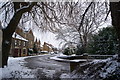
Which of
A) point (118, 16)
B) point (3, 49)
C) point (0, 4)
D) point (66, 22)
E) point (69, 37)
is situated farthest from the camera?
point (69, 37)

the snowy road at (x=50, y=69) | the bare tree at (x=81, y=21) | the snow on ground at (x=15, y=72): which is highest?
the bare tree at (x=81, y=21)

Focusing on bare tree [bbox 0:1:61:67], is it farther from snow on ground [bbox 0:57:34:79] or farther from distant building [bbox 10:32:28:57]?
distant building [bbox 10:32:28:57]

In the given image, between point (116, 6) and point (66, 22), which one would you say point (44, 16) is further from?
point (116, 6)

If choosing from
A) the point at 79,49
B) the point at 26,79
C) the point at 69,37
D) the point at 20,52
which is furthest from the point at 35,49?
the point at 26,79

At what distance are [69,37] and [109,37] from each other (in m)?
18.1

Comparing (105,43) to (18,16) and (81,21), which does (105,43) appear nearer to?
(81,21)

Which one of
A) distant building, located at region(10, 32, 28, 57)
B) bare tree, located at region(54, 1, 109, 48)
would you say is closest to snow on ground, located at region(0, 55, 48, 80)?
bare tree, located at region(54, 1, 109, 48)

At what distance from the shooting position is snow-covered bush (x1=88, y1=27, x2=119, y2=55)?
44.0 feet

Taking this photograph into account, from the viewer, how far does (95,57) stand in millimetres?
12742

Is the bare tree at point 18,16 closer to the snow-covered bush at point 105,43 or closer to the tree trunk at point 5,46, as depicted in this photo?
the tree trunk at point 5,46

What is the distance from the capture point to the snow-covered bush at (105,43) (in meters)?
13.4

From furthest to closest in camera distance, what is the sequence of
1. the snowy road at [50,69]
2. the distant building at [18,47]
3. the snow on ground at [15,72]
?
1. the distant building at [18,47]
2. the snowy road at [50,69]
3. the snow on ground at [15,72]

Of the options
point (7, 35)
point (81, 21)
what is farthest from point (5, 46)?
point (81, 21)

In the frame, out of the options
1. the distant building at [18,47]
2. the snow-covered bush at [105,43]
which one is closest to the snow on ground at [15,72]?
the snow-covered bush at [105,43]
